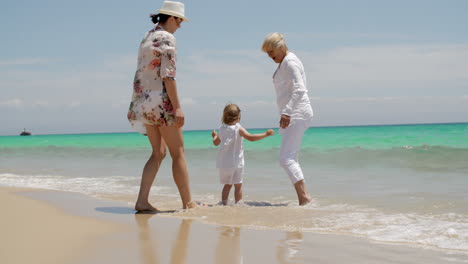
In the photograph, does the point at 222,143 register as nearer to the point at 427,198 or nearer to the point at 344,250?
the point at 427,198

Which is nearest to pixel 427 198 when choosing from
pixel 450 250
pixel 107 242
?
pixel 450 250

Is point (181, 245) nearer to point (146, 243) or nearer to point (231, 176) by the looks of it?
point (146, 243)

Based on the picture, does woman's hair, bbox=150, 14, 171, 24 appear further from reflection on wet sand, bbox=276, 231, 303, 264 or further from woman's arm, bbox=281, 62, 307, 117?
reflection on wet sand, bbox=276, 231, 303, 264

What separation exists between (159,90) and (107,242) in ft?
5.53

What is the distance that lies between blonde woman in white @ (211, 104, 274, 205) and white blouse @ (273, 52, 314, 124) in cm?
61

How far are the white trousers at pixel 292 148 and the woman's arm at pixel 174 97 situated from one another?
47.4 inches

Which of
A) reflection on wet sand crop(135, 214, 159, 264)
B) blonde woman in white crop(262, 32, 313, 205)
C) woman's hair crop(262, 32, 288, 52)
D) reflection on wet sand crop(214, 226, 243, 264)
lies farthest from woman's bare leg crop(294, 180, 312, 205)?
reflection on wet sand crop(135, 214, 159, 264)

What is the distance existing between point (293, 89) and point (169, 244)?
2.48 meters

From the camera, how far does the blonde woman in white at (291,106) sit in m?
4.87

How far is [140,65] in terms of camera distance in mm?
4359

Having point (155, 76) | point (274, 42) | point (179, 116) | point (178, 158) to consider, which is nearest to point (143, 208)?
point (178, 158)

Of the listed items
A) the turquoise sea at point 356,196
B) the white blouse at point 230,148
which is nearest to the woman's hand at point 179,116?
the turquoise sea at point 356,196

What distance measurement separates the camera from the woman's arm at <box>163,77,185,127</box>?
4.21 meters

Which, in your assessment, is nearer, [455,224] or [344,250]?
[344,250]
